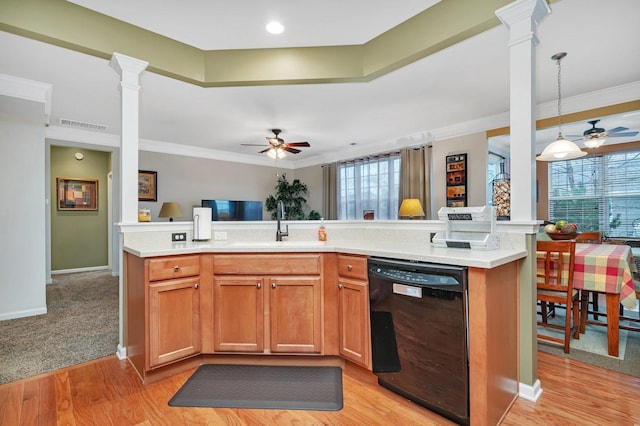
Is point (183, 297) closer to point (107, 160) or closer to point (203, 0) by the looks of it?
point (203, 0)

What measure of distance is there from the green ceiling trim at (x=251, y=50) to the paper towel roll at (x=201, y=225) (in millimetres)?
1250

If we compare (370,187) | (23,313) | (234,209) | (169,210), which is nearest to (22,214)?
(23,313)

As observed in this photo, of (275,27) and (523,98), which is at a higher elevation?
(275,27)

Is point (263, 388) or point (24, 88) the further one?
point (24, 88)

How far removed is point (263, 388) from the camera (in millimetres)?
1962

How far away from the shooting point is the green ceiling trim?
212 cm

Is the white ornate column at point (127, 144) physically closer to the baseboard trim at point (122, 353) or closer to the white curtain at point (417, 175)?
the baseboard trim at point (122, 353)

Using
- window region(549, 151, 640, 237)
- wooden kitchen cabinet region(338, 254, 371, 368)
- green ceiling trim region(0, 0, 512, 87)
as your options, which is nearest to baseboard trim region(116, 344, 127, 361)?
wooden kitchen cabinet region(338, 254, 371, 368)

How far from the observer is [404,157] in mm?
5559

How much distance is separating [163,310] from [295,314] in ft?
2.84

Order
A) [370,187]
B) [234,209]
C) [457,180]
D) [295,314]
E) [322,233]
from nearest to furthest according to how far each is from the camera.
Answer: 1. [295,314]
2. [322,233]
3. [457,180]
4. [370,187]
5. [234,209]

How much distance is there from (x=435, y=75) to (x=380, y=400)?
2897 mm

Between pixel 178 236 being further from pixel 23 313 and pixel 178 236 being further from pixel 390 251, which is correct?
pixel 23 313

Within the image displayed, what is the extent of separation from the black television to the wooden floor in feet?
14.3
